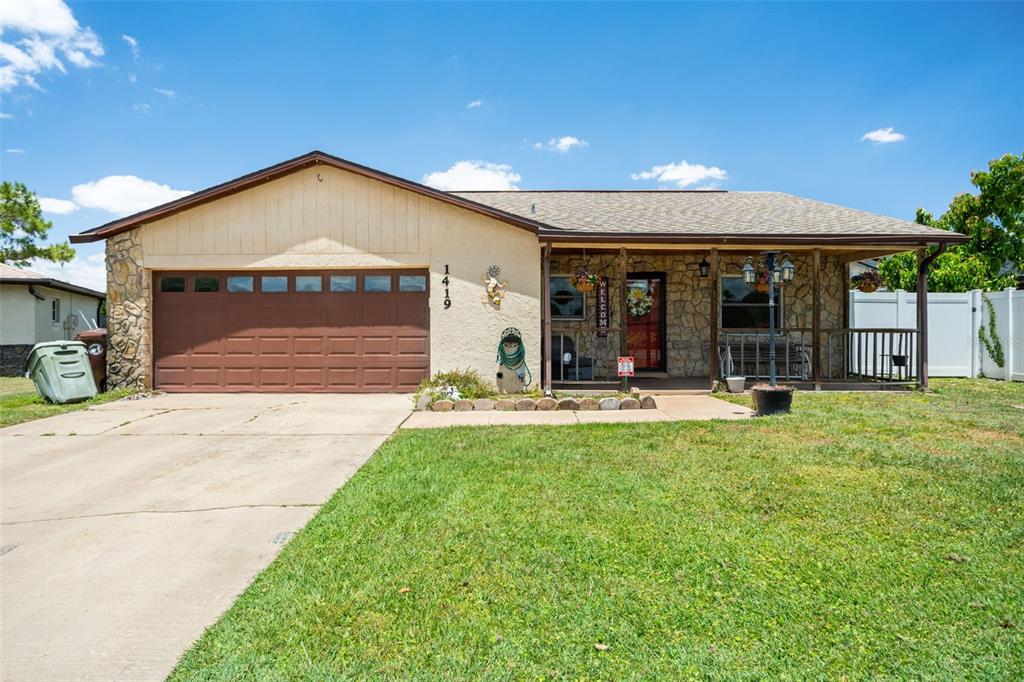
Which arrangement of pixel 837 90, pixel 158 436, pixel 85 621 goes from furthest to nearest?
1. pixel 837 90
2. pixel 158 436
3. pixel 85 621

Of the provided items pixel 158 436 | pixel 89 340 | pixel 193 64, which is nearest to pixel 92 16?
pixel 193 64

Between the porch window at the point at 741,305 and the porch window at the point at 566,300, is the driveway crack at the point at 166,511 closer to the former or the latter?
the porch window at the point at 566,300

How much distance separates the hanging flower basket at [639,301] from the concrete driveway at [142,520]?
21.7 feet

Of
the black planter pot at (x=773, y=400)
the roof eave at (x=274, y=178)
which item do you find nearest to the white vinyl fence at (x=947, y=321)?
the black planter pot at (x=773, y=400)

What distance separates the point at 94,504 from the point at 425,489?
2.57 meters

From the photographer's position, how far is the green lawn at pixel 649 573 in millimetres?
2029

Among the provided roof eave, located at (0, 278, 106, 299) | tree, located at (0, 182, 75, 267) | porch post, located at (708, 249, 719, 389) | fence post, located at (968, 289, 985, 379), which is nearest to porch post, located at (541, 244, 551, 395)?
porch post, located at (708, 249, 719, 389)

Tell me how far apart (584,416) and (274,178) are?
704 cm

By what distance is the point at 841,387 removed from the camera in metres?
9.79

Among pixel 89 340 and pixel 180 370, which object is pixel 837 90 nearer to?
pixel 180 370

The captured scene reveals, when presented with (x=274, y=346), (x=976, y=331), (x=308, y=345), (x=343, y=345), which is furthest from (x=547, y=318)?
(x=976, y=331)

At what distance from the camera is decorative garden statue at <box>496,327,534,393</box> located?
9203mm

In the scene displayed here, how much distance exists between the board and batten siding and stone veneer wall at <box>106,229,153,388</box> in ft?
1.06

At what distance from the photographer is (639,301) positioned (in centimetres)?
1175
